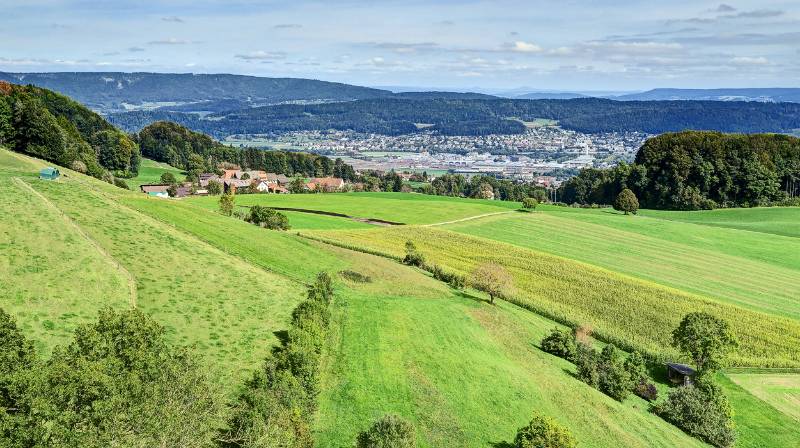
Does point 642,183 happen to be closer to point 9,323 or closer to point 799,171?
point 799,171

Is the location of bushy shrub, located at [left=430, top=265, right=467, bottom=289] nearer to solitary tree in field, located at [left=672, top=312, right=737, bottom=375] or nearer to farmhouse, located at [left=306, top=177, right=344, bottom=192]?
solitary tree in field, located at [left=672, top=312, right=737, bottom=375]

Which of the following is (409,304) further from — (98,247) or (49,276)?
(49,276)

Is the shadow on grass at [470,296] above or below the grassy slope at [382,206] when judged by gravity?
below

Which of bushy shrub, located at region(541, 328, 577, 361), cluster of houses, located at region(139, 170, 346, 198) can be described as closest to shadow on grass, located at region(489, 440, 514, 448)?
bushy shrub, located at region(541, 328, 577, 361)

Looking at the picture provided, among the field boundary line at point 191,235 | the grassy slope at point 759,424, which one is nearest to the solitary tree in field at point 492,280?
the field boundary line at point 191,235

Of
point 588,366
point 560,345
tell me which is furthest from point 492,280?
point 588,366

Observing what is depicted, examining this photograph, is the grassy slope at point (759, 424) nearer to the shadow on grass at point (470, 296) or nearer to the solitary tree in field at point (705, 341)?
the solitary tree in field at point (705, 341)
